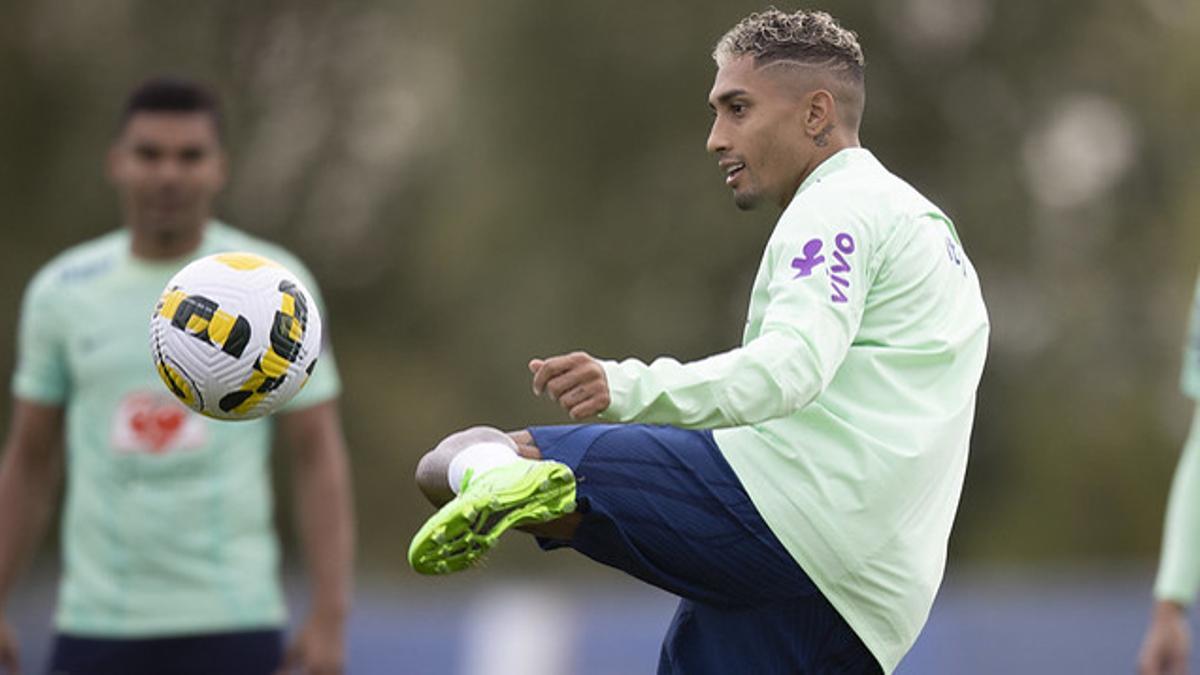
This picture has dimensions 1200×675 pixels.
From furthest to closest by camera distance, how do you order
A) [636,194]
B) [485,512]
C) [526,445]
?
[636,194] → [526,445] → [485,512]

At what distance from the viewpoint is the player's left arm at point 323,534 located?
7754 millimetres

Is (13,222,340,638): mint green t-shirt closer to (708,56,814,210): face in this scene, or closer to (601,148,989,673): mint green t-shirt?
(708,56,814,210): face

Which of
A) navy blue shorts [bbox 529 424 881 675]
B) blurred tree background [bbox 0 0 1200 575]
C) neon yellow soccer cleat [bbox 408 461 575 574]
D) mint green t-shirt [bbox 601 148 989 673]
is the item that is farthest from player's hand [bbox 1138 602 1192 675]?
blurred tree background [bbox 0 0 1200 575]

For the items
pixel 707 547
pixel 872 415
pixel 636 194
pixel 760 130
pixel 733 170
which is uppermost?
pixel 760 130

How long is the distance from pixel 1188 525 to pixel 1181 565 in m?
0.14

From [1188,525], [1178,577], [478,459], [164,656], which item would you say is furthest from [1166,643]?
[164,656]

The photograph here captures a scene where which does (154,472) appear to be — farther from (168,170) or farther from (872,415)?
(872,415)

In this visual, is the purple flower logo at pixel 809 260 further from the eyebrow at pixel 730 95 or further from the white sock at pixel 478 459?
the white sock at pixel 478 459

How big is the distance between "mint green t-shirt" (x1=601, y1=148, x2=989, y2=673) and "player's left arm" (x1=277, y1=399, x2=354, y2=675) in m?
2.36

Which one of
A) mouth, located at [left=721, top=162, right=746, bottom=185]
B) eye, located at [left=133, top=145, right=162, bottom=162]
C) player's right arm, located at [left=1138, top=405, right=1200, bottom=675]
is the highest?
mouth, located at [left=721, top=162, right=746, bottom=185]

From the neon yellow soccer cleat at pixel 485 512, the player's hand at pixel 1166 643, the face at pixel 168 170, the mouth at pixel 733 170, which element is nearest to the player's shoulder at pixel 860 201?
the mouth at pixel 733 170

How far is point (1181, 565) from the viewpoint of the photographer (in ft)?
24.3

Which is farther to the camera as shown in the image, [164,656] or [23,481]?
[23,481]

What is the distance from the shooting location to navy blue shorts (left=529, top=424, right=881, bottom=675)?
5629 mm
